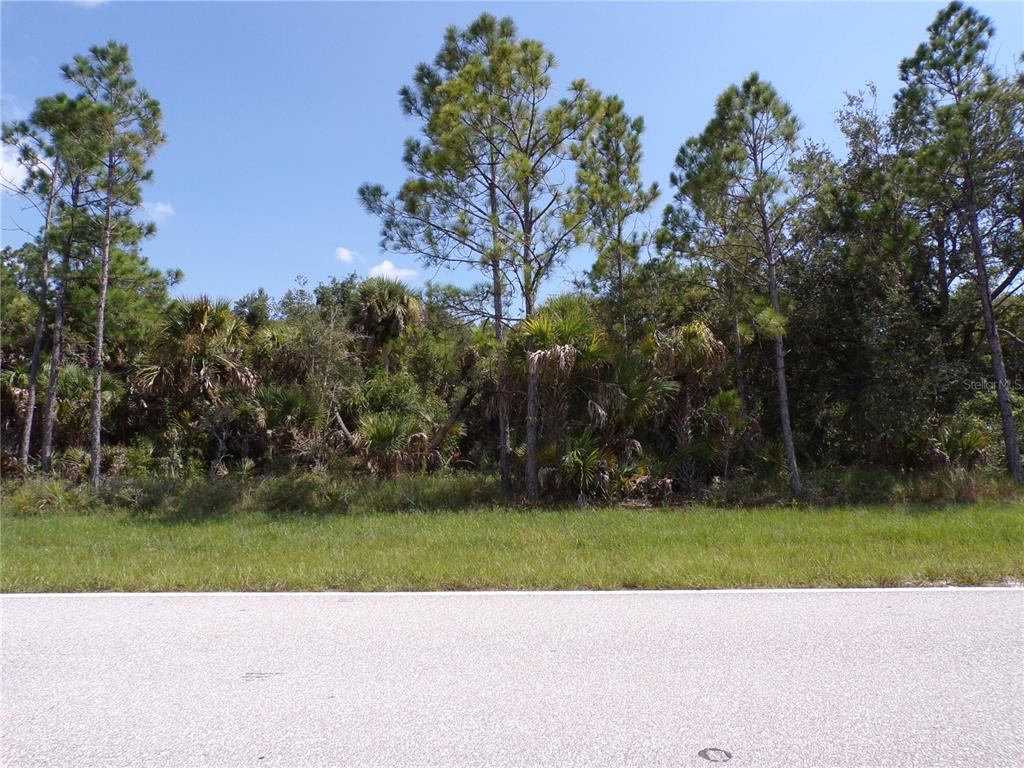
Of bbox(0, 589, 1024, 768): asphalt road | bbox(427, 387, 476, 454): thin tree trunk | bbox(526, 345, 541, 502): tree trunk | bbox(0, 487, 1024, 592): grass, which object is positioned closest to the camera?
bbox(0, 589, 1024, 768): asphalt road

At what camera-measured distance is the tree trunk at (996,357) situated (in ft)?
44.1

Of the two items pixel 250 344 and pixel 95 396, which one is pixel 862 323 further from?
pixel 95 396

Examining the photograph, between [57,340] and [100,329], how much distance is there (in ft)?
7.12

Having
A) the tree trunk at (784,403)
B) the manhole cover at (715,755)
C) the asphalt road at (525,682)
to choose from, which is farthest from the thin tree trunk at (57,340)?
the manhole cover at (715,755)

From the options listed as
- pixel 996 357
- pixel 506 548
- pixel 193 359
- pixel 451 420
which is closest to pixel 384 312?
pixel 193 359

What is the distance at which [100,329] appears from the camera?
1494 centimetres

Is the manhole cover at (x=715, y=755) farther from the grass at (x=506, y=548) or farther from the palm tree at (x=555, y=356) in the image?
the palm tree at (x=555, y=356)

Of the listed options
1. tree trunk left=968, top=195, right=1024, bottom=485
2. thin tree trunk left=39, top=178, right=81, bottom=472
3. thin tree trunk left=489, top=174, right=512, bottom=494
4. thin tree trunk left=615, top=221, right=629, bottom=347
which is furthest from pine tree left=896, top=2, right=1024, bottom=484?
thin tree trunk left=39, top=178, right=81, bottom=472

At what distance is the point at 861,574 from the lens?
22.9ft

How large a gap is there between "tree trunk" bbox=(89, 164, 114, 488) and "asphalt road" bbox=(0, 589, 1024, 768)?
967 centimetres

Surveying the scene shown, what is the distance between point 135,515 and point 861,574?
12362 millimetres

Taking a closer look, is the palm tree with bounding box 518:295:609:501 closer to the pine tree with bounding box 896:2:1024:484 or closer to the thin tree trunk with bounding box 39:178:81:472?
the pine tree with bounding box 896:2:1024:484

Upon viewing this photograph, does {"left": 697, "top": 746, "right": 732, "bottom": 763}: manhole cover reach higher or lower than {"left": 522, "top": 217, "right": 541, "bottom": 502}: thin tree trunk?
lower

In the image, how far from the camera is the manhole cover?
3240 millimetres
